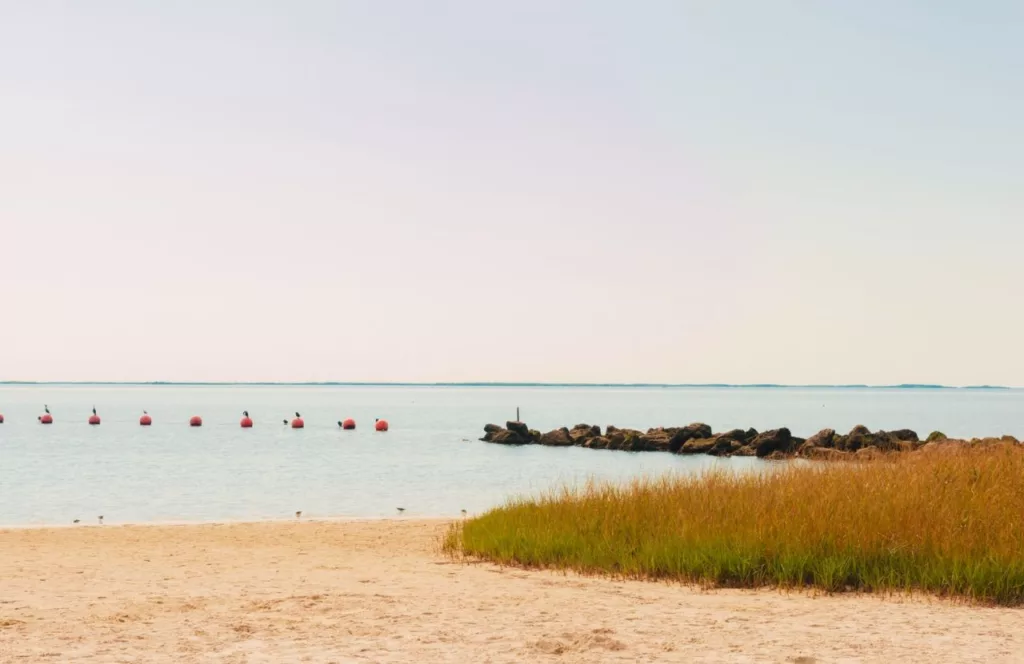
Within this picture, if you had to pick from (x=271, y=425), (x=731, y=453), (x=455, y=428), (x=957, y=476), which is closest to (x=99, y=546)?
(x=957, y=476)

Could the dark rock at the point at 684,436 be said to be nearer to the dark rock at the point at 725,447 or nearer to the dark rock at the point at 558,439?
the dark rock at the point at 725,447

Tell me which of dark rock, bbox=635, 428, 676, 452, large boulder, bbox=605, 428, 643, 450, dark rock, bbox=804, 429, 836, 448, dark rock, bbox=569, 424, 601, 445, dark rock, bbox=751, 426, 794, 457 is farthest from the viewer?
dark rock, bbox=569, 424, 601, 445

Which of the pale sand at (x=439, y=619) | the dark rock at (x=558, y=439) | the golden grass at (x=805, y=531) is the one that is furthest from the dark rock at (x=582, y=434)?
the pale sand at (x=439, y=619)

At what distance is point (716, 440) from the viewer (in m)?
57.3

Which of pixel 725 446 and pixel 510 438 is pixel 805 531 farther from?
pixel 510 438

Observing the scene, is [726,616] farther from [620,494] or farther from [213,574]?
[213,574]

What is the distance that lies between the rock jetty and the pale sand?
2439cm

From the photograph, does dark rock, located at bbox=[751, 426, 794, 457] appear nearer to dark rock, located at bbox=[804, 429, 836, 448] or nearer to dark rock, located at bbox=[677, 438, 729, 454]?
dark rock, located at bbox=[677, 438, 729, 454]

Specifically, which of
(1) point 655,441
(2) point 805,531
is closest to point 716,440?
(1) point 655,441

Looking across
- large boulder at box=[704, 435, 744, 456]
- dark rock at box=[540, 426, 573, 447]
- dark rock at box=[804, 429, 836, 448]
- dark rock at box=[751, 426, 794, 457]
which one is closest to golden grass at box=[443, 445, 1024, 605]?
dark rock at box=[804, 429, 836, 448]

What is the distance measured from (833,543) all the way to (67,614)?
9570 mm

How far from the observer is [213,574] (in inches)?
577

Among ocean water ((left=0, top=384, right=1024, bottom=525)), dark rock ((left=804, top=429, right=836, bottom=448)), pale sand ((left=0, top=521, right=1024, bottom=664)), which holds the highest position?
dark rock ((left=804, top=429, right=836, bottom=448))

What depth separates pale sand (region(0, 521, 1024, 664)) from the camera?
8852mm
